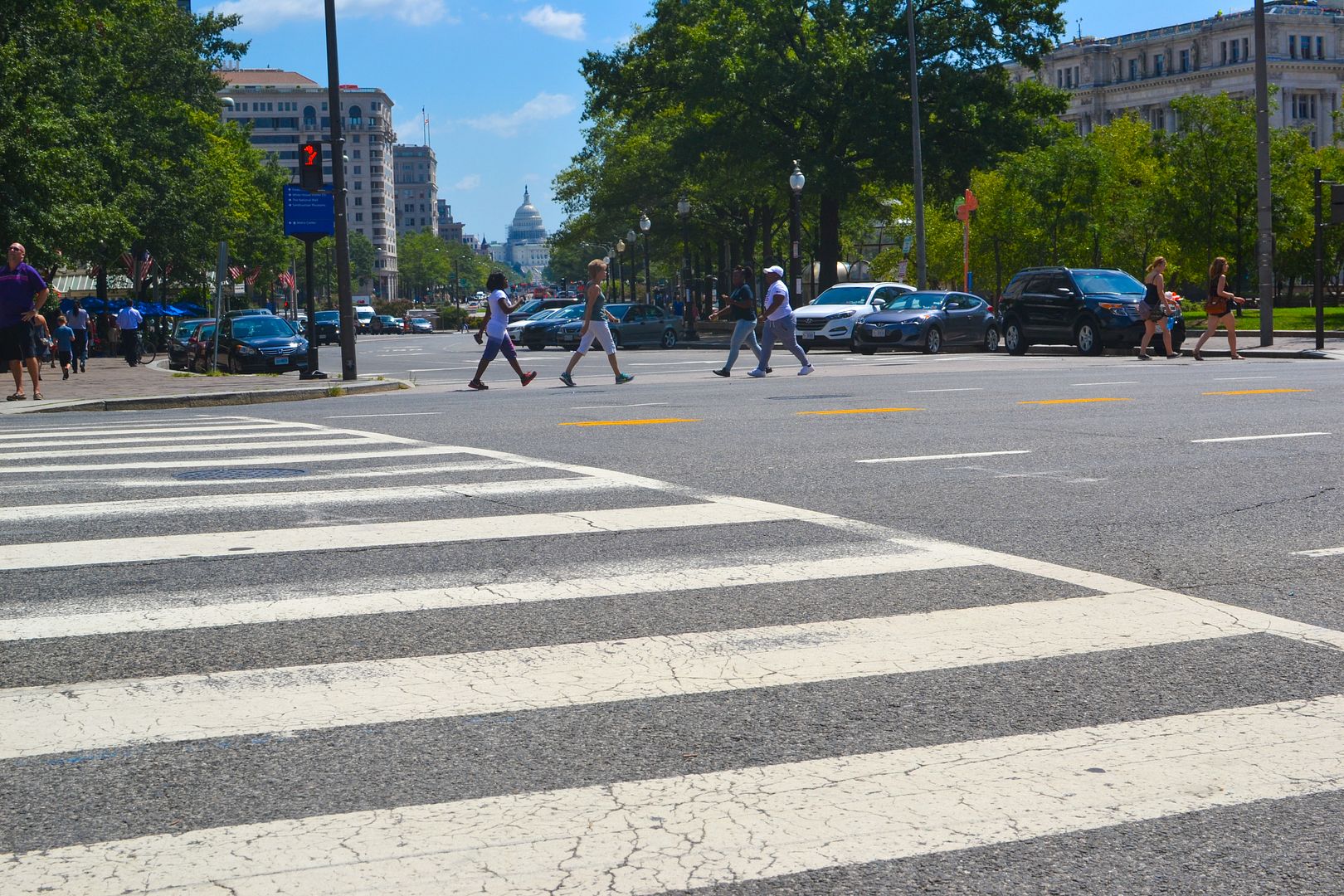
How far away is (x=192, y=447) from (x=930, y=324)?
78.2 feet

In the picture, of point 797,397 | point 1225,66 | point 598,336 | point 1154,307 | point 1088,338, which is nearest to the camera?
point 797,397

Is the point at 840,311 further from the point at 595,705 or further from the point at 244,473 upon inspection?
the point at 595,705

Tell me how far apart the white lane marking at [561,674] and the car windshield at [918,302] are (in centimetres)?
2912

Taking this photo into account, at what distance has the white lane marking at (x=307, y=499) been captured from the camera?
8.41 m

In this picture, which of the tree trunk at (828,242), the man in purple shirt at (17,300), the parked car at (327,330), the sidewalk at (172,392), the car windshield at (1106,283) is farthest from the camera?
the parked car at (327,330)

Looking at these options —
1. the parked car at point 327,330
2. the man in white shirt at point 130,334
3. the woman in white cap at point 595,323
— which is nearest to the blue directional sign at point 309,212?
the woman in white cap at point 595,323

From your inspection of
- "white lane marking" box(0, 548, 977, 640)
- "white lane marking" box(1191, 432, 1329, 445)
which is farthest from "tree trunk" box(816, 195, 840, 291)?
"white lane marking" box(0, 548, 977, 640)

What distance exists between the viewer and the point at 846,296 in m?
38.1

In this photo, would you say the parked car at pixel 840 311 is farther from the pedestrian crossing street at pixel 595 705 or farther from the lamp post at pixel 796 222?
the pedestrian crossing street at pixel 595 705

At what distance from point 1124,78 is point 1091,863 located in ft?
438

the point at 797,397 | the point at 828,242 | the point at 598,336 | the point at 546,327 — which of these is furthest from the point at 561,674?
the point at 828,242

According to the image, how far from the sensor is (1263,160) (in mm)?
30000

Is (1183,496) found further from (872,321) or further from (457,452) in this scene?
(872,321)

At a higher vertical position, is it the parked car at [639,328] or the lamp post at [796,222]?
the lamp post at [796,222]
